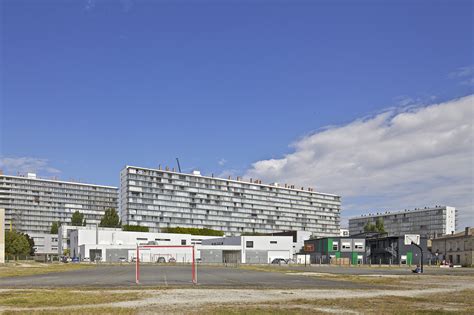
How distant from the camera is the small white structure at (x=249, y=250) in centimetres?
14488

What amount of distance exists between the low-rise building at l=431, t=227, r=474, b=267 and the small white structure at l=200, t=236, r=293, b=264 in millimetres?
39114

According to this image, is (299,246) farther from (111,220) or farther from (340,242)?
(111,220)

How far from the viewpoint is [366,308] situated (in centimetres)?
2227

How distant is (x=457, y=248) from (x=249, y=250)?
172ft

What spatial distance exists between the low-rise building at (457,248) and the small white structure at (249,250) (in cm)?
3911

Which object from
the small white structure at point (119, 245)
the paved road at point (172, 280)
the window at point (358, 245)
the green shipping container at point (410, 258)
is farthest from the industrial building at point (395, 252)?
the paved road at point (172, 280)

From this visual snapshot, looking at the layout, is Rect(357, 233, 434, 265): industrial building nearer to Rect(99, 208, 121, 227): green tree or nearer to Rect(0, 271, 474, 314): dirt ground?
Rect(99, 208, 121, 227): green tree

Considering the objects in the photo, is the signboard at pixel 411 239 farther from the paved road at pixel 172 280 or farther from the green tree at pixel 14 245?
the green tree at pixel 14 245

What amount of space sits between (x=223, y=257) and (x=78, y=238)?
130 ft

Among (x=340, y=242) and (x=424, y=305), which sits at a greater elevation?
(x=424, y=305)

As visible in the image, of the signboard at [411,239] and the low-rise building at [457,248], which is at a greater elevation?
the signboard at [411,239]

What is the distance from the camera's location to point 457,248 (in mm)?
136125

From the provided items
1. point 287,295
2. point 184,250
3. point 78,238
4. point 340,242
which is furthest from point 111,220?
point 287,295

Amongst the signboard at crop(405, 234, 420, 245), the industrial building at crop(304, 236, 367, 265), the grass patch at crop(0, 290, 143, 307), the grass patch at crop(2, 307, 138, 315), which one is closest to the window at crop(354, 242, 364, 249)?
the industrial building at crop(304, 236, 367, 265)
